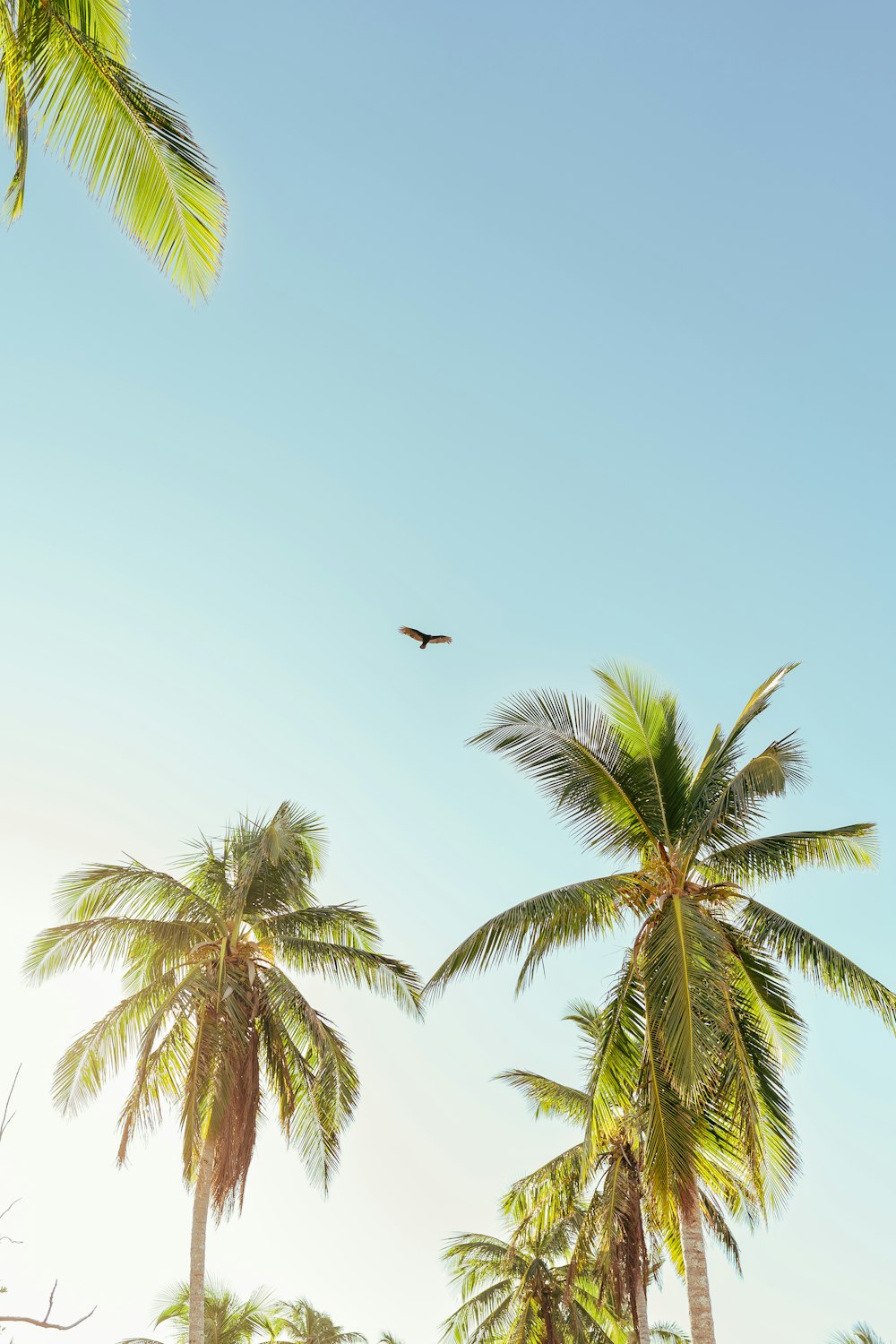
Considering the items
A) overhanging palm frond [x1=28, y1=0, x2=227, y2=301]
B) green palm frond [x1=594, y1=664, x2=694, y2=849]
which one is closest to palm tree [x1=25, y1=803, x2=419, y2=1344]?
green palm frond [x1=594, y1=664, x2=694, y2=849]

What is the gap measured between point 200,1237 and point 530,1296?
12397mm

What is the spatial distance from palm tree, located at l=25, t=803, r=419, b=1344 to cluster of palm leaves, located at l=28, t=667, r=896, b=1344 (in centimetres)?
3

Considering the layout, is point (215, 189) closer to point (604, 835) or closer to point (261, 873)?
point (604, 835)

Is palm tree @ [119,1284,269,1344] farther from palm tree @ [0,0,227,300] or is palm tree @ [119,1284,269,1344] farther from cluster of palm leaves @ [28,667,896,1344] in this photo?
palm tree @ [0,0,227,300]

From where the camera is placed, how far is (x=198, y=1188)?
1761 cm

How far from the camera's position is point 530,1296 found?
26.6 m

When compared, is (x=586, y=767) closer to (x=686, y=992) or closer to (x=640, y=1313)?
(x=686, y=992)

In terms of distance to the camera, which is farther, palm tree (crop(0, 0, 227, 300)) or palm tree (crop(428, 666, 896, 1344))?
palm tree (crop(428, 666, 896, 1344))

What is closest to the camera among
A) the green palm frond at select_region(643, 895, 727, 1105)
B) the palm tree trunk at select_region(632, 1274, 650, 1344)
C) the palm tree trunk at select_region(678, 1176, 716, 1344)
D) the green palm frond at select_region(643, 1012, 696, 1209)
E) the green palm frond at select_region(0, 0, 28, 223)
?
the green palm frond at select_region(0, 0, 28, 223)

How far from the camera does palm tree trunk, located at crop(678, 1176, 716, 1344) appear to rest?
13664 millimetres

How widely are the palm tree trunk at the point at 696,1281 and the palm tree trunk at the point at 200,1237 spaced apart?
7209 millimetres

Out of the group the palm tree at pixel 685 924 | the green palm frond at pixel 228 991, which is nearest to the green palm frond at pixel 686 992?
the palm tree at pixel 685 924

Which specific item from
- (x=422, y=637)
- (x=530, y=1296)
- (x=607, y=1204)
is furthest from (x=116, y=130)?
(x=530, y=1296)

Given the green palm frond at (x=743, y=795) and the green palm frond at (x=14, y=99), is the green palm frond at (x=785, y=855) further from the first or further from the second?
the green palm frond at (x=14, y=99)
